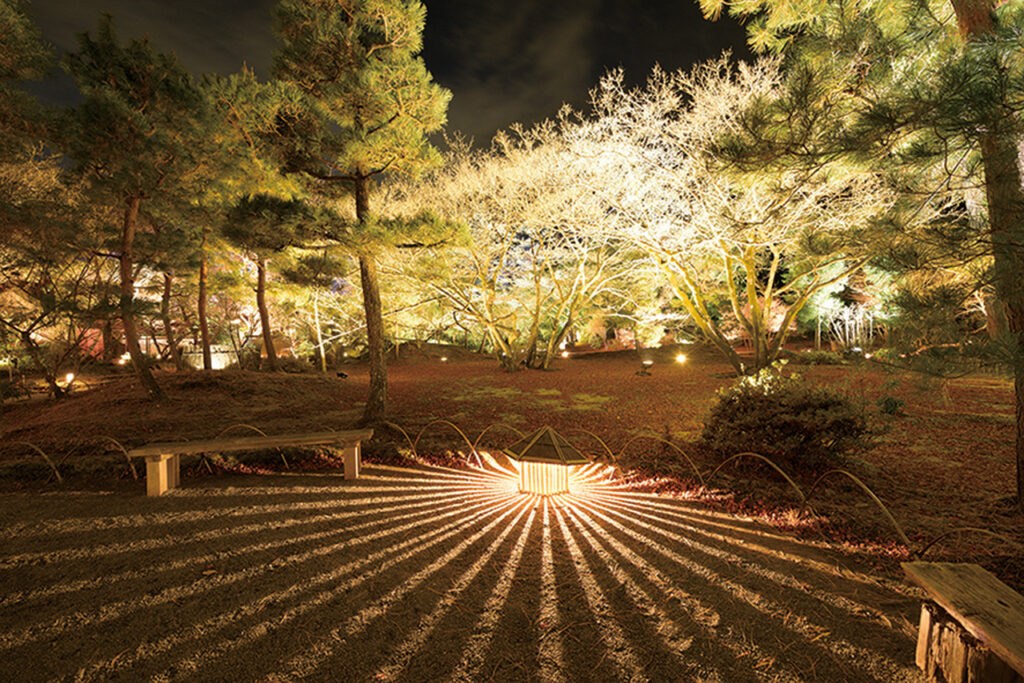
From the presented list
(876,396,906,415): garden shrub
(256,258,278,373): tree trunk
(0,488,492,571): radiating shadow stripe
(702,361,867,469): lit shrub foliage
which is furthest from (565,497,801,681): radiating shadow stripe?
(256,258,278,373): tree trunk

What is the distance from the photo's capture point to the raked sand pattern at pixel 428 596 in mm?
2068

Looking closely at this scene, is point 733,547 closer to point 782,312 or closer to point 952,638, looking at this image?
point 952,638

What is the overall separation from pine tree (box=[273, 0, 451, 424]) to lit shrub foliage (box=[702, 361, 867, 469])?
5.21 metres

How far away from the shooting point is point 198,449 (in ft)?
13.7

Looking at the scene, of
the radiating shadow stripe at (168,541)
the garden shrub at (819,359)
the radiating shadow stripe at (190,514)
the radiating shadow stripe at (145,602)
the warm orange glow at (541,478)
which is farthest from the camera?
the garden shrub at (819,359)

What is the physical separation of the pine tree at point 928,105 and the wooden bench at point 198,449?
4866 mm

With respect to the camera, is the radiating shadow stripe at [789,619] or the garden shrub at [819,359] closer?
the radiating shadow stripe at [789,619]

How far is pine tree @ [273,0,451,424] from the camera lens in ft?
19.4

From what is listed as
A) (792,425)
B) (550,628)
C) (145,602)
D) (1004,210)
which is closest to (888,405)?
(792,425)

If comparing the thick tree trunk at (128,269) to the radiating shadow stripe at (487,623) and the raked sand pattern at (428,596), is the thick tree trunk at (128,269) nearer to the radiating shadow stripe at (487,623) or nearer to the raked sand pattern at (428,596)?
the raked sand pattern at (428,596)

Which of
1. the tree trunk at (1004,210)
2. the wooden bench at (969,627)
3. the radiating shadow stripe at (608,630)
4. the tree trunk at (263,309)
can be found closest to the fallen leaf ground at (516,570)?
the radiating shadow stripe at (608,630)

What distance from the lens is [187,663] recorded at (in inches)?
81.3

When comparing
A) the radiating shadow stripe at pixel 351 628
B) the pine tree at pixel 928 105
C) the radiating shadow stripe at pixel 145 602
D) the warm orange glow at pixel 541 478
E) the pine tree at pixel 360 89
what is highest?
the pine tree at pixel 360 89

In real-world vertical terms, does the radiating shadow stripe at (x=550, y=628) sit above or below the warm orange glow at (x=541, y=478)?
below
